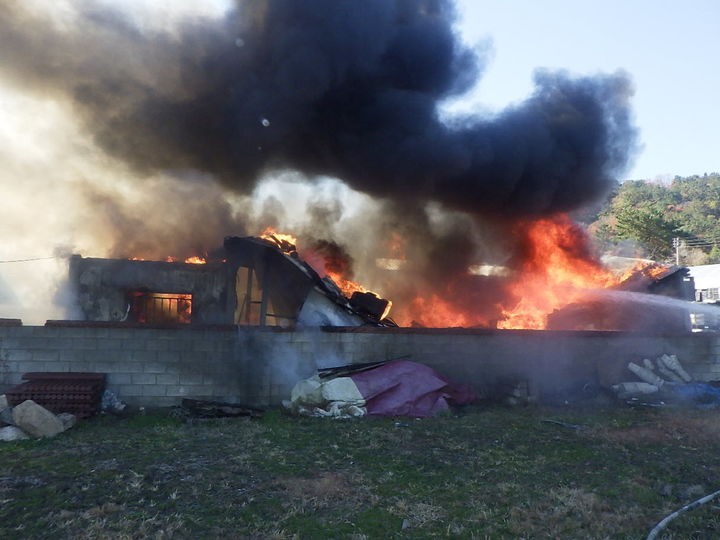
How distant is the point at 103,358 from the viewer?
8.95 meters

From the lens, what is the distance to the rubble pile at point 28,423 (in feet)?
22.8

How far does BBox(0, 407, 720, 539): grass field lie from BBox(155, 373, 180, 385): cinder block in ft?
2.65

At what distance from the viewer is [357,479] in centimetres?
547

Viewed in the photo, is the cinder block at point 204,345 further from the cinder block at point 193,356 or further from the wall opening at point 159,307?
the wall opening at point 159,307

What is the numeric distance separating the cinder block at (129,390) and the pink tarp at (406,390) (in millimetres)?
3635

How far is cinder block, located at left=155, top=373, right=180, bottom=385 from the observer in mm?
9039

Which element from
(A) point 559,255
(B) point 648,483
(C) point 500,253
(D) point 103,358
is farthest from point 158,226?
(B) point 648,483

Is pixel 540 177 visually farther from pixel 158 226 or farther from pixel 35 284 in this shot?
pixel 35 284

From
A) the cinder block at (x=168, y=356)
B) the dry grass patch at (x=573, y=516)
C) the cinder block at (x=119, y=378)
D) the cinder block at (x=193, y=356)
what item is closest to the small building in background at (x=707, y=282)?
the cinder block at (x=193, y=356)

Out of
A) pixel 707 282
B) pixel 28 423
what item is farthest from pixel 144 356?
pixel 707 282

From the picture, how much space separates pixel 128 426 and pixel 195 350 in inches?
70.8

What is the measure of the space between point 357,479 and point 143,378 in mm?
5076

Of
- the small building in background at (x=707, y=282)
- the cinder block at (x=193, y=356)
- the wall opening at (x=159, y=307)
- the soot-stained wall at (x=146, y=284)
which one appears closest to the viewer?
the cinder block at (x=193, y=356)

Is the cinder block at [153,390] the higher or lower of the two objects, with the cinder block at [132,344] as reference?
lower
